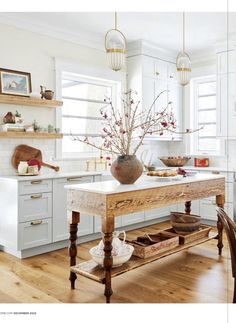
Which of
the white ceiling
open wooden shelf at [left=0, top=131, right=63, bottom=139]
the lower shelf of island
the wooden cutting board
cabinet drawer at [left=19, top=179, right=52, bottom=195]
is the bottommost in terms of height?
the lower shelf of island

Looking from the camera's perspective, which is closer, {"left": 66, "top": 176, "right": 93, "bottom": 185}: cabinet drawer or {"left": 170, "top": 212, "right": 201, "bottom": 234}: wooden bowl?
{"left": 170, "top": 212, "right": 201, "bottom": 234}: wooden bowl

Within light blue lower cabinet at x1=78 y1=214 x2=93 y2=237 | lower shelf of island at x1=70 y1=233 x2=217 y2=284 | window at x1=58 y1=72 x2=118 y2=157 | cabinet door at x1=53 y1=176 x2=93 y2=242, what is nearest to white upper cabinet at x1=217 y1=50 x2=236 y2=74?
window at x1=58 y1=72 x2=118 y2=157

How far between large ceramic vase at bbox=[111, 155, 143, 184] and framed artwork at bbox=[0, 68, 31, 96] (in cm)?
191

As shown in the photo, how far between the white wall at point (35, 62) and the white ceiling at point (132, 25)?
0.41ft

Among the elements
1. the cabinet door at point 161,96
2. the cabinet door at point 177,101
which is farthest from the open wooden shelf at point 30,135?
the cabinet door at point 177,101

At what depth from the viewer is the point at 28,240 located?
3.79 metres

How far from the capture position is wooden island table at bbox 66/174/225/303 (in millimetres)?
2641

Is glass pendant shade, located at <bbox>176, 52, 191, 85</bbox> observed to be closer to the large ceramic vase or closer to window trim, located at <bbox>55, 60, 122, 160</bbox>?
the large ceramic vase

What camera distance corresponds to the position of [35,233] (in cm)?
385

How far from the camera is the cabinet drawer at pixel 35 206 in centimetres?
374

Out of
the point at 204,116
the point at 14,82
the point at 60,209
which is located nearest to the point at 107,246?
the point at 60,209

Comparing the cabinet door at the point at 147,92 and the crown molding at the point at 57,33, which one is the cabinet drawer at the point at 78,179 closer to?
the cabinet door at the point at 147,92
